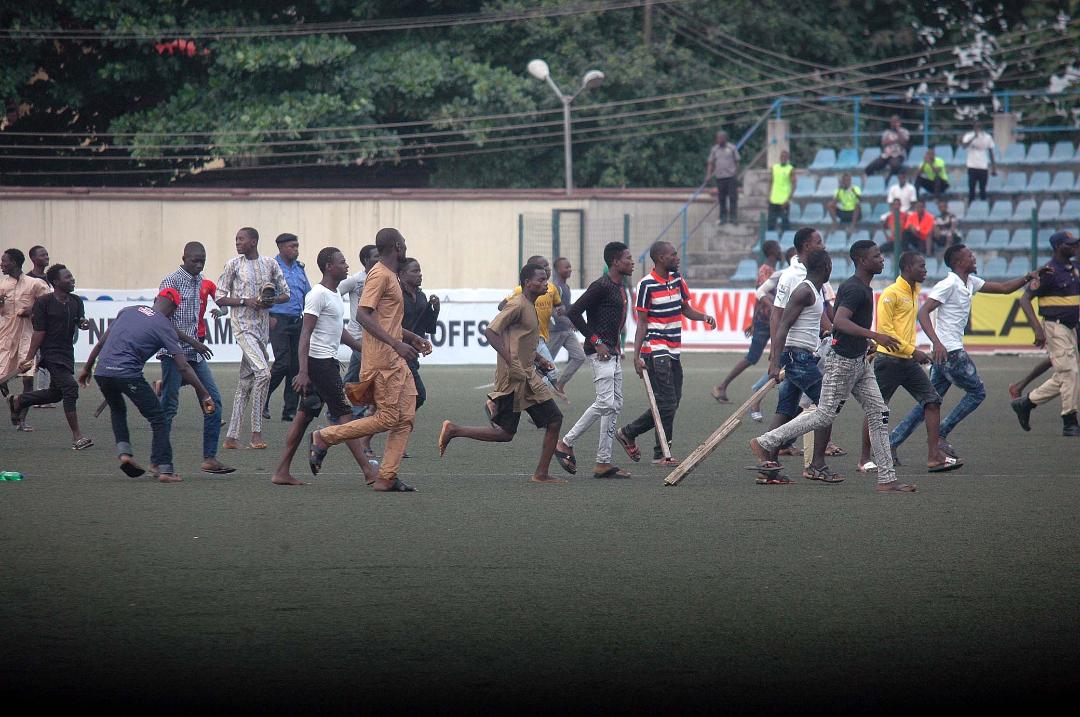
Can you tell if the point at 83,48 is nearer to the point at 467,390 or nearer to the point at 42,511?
the point at 467,390

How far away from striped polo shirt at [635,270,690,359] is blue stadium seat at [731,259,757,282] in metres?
18.3

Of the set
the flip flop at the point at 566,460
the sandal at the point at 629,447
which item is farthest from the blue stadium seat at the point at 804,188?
the flip flop at the point at 566,460

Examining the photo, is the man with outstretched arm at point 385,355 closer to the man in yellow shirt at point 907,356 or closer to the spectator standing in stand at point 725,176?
the man in yellow shirt at point 907,356

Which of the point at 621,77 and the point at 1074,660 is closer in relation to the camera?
the point at 1074,660

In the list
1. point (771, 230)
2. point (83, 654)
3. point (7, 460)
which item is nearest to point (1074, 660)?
point (83, 654)

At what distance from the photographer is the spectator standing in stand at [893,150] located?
30719mm

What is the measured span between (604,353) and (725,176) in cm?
2156

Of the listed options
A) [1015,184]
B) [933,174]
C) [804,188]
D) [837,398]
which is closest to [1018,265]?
[933,174]

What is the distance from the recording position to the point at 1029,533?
8.08 m

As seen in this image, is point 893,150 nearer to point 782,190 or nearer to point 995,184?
point 995,184

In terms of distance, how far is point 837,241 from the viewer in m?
30.3

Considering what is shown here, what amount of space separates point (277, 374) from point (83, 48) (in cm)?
2393

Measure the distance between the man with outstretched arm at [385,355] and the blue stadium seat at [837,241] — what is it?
21737mm

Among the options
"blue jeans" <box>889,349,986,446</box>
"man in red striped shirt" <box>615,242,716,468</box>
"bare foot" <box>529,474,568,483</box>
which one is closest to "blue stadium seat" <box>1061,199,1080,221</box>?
"blue jeans" <box>889,349,986,446</box>
